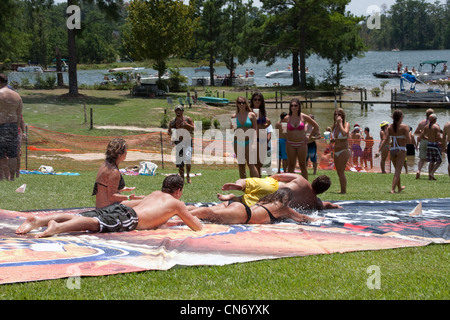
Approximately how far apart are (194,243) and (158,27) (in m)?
36.7

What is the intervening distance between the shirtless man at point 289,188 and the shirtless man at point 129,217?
882 mm

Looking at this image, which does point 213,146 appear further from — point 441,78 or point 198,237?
point 441,78

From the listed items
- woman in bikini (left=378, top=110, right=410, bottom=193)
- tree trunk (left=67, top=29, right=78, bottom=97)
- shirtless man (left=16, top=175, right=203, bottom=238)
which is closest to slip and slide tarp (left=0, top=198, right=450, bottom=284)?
shirtless man (left=16, top=175, right=203, bottom=238)

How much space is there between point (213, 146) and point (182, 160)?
10281 millimetres

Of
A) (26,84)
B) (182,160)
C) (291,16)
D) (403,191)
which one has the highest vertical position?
(291,16)

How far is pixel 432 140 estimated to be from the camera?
14.4m

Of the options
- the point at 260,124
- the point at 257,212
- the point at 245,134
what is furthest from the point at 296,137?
the point at 257,212

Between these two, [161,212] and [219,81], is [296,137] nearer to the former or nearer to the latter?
→ [161,212]

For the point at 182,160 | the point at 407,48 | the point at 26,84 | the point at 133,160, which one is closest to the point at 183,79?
the point at 26,84

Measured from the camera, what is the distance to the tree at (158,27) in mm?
41062

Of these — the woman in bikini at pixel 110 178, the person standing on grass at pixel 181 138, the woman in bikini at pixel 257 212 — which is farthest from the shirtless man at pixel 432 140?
the woman in bikini at pixel 110 178

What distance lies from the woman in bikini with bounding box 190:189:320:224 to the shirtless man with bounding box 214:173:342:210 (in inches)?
4.6

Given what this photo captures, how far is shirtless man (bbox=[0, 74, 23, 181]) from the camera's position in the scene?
1098cm

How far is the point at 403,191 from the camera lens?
1170 centimetres
